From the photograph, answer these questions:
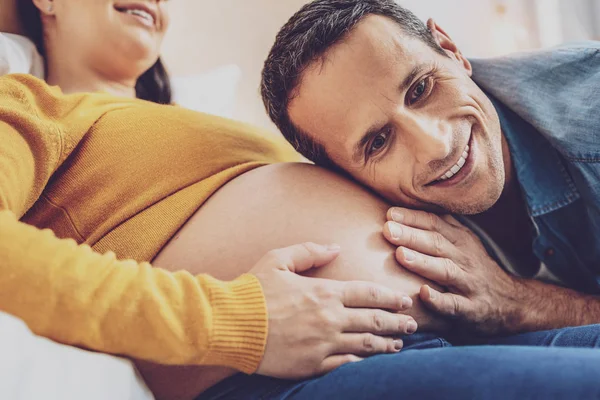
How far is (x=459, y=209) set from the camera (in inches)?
34.9

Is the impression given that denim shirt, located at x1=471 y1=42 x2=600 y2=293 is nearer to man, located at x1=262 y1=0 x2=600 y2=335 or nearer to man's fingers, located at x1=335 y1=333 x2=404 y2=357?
man, located at x1=262 y1=0 x2=600 y2=335

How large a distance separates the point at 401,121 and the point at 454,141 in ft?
0.30

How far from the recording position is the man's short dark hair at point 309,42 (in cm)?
88

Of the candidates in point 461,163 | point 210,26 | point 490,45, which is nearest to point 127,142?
point 461,163

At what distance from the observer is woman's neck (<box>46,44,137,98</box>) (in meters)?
1.32

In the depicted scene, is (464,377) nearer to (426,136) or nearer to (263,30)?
(426,136)

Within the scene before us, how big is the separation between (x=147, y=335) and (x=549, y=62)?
3.00 ft

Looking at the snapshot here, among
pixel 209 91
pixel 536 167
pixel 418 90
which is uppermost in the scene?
pixel 418 90

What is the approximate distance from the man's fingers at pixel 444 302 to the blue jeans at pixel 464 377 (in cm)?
18

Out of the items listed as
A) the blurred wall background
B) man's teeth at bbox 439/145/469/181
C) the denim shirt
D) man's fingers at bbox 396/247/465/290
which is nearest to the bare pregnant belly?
man's fingers at bbox 396/247/465/290

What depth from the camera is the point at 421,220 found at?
2.79ft

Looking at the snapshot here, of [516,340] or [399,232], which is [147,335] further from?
[516,340]

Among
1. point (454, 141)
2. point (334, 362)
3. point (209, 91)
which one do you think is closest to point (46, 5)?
point (209, 91)

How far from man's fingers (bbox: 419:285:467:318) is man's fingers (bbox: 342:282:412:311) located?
0.05 meters
